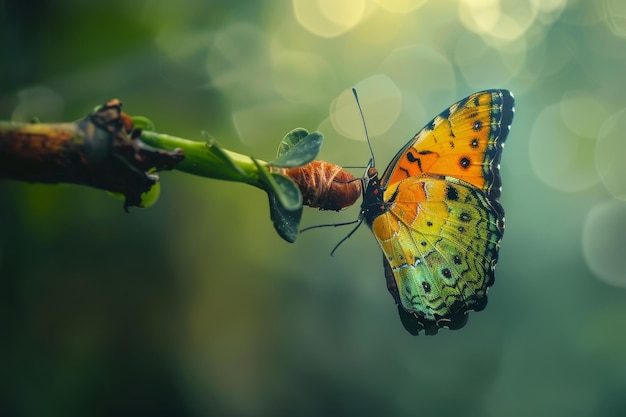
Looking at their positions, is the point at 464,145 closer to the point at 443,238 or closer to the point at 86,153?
the point at 443,238

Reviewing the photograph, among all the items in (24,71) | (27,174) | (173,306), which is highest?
(24,71)

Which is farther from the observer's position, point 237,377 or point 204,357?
point 237,377

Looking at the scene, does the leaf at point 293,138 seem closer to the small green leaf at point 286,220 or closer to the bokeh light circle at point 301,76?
the small green leaf at point 286,220

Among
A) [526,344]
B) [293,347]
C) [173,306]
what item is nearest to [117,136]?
[173,306]

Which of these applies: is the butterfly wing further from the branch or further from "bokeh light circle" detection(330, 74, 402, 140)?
"bokeh light circle" detection(330, 74, 402, 140)

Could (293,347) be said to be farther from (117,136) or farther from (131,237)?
(117,136)

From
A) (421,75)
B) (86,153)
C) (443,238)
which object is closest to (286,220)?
(86,153)

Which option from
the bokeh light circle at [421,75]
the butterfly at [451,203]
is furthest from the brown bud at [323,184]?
the bokeh light circle at [421,75]
